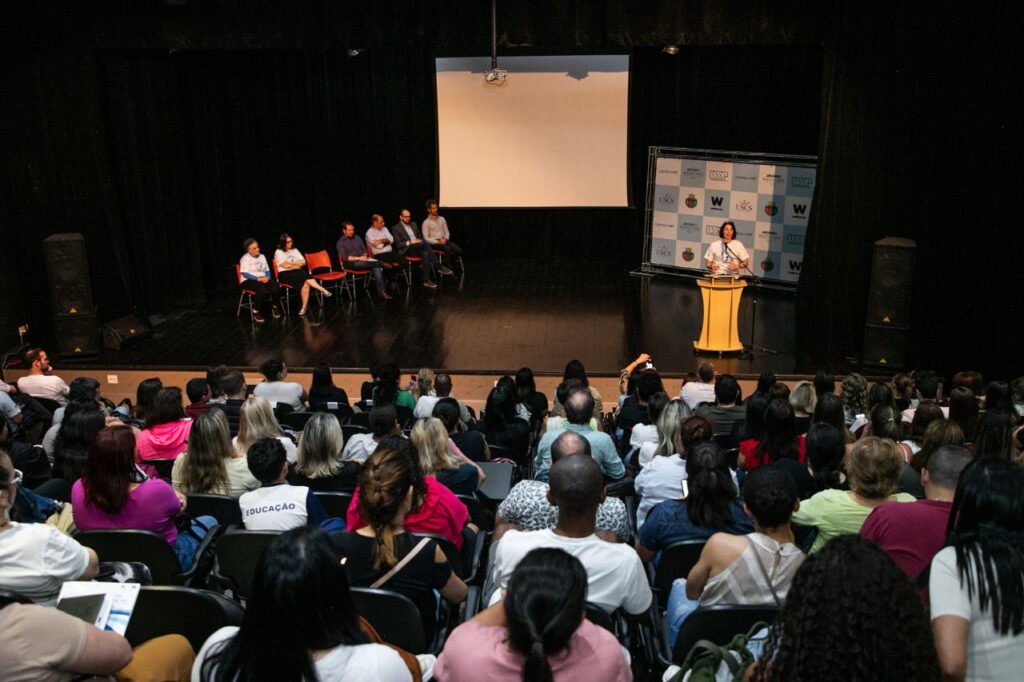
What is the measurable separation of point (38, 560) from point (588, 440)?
2.75 metres

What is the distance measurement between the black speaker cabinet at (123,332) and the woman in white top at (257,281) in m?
1.18

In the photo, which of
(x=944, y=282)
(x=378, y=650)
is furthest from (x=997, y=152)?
(x=378, y=650)

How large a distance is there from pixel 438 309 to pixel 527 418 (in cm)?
514

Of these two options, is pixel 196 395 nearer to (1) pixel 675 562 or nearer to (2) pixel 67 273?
(1) pixel 675 562

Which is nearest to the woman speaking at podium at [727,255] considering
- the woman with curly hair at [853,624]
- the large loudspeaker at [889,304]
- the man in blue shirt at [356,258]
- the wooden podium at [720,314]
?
the wooden podium at [720,314]

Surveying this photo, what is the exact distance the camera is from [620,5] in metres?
9.02

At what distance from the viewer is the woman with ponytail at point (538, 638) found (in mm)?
2104

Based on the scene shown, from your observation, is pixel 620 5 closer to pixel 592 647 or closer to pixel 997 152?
pixel 997 152

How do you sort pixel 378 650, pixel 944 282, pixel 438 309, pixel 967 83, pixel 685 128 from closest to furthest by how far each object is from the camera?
pixel 378 650 → pixel 967 83 → pixel 944 282 → pixel 438 309 → pixel 685 128

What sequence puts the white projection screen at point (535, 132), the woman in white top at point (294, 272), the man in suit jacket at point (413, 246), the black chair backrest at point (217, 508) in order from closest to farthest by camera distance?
1. the black chair backrest at point (217, 508)
2. the woman in white top at point (294, 272)
3. the man in suit jacket at point (413, 246)
4. the white projection screen at point (535, 132)

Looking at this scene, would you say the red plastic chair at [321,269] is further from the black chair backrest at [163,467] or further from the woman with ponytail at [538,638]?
the woman with ponytail at [538,638]

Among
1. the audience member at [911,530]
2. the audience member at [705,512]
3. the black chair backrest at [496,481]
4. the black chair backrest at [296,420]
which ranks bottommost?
the black chair backrest at [296,420]

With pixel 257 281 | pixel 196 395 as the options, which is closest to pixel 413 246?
pixel 257 281

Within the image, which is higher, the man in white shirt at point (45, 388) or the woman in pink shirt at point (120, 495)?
the woman in pink shirt at point (120, 495)
